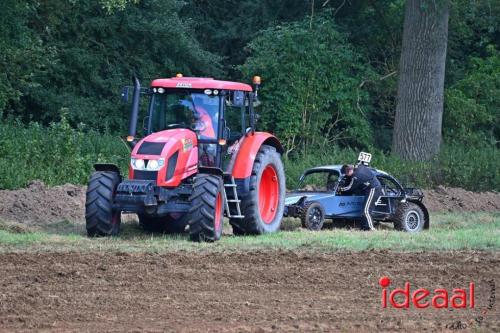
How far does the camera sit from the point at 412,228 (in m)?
19.3

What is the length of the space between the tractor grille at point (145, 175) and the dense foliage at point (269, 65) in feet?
27.3

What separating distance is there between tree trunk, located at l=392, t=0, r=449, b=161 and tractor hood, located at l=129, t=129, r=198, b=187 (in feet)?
42.5

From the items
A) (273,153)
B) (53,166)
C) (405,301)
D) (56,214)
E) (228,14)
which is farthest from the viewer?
(228,14)

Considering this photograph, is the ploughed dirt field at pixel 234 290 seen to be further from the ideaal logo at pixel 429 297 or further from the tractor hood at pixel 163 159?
the tractor hood at pixel 163 159

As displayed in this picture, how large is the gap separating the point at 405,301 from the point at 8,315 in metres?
4.08

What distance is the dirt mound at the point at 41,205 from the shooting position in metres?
18.2

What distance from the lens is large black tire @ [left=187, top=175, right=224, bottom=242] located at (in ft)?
49.4

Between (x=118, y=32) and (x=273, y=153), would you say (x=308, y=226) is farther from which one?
(x=118, y=32)

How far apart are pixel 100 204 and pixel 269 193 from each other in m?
3.46

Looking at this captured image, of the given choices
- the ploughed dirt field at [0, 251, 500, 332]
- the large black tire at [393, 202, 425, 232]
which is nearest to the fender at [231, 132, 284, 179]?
the ploughed dirt field at [0, 251, 500, 332]

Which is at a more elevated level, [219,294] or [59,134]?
[59,134]

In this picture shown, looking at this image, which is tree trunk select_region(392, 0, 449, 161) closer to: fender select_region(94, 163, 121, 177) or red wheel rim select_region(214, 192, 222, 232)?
red wheel rim select_region(214, 192, 222, 232)

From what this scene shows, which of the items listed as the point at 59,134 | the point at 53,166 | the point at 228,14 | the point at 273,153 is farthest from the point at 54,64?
the point at 273,153

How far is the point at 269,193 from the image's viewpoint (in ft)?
58.2
